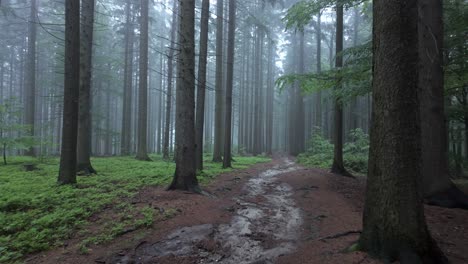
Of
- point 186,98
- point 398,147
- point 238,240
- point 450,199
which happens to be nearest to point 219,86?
point 186,98

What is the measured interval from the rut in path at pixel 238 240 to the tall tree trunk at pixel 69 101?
490 cm

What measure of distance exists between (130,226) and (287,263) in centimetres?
297

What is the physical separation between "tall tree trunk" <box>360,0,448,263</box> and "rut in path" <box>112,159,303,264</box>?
5.11 feet

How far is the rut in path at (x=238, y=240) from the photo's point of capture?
169 inches

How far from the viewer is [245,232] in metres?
5.39

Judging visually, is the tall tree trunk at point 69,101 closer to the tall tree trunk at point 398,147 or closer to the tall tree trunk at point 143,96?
the tall tree trunk at point 398,147

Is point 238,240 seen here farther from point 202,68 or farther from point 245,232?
point 202,68

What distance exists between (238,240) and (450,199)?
6.14 m

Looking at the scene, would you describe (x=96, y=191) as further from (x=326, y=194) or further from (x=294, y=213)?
(x=326, y=194)

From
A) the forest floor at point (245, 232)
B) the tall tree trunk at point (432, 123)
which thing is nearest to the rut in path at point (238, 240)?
the forest floor at point (245, 232)

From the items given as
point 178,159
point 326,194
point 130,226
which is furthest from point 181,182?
point 326,194

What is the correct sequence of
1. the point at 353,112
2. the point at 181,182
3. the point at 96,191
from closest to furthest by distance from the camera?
the point at 96,191 → the point at 181,182 → the point at 353,112

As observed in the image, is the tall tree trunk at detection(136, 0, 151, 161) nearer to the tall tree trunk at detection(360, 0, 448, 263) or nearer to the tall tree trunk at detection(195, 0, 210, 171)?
the tall tree trunk at detection(195, 0, 210, 171)

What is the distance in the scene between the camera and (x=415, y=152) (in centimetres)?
373
